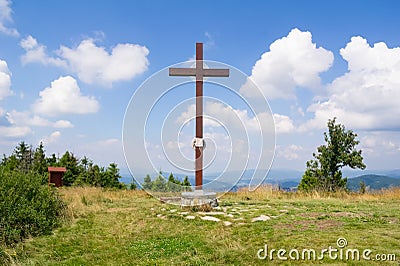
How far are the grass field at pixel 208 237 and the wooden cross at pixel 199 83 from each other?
133 cm

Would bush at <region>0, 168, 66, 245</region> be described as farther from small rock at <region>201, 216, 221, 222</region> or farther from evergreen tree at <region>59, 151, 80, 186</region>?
evergreen tree at <region>59, 151, 80, 186</region>

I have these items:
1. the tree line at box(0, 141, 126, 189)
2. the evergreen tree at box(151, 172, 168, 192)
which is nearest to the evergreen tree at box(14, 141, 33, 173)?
the tree line at box(0, 141, 126, 189)

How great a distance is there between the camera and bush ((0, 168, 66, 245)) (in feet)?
25.0

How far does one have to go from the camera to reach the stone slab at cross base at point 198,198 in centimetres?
1060

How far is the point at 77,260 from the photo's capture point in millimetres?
6648

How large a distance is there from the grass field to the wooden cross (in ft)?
4.36

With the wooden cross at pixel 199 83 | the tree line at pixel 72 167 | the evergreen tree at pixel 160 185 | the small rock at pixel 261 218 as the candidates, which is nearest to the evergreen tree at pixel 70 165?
the tree line at pixel 72 167

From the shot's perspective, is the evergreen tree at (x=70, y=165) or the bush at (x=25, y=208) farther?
the evergreen tree at (x=70, y=165)

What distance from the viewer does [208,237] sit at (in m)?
7.51

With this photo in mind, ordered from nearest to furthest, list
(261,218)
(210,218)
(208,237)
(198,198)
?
(208,237) → (261,218) → (210,218) → (198,198)

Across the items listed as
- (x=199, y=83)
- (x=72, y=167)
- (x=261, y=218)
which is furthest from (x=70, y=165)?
(x=261, y=218)

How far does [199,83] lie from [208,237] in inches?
207

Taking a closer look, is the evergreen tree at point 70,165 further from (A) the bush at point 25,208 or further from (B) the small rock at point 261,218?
(B) the small rock at point 261,218

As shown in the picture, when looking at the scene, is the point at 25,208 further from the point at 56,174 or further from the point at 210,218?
the point at 56,174
